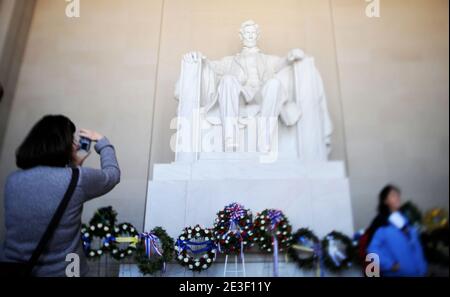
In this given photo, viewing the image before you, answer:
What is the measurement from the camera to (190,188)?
136 inches

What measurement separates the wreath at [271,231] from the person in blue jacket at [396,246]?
70cm

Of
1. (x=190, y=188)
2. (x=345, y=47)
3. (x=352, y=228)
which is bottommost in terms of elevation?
(x=352, y=228)

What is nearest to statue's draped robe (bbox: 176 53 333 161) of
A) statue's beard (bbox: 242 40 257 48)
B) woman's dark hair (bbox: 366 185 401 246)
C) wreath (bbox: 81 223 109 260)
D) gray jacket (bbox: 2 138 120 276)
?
statue's beard (bbox: 242 40 257 48)

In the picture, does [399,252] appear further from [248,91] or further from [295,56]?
[295,56]

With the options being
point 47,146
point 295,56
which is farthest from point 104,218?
point 295,56

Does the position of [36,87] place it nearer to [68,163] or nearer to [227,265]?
[227,265]

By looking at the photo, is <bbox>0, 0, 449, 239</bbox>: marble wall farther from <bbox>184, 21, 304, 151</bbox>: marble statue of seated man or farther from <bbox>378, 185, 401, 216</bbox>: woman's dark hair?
<bbox>378, 185, 401, 216</bbox>: woman's dark hair

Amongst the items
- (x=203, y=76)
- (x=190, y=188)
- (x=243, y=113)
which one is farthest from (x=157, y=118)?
(x=190, y=188)

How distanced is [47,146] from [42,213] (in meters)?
0.26

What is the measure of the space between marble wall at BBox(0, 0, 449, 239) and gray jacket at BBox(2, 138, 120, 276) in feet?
8.33

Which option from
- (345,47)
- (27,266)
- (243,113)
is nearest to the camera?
(27,266)

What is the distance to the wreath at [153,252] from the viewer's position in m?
2.97

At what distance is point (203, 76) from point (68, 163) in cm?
251

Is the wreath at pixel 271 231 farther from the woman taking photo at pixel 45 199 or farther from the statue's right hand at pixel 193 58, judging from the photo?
the statue's right hand at pixel 193 58
